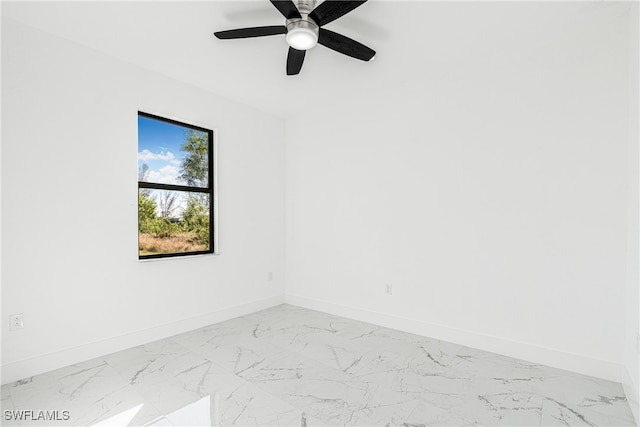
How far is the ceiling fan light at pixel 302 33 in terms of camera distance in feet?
6.85

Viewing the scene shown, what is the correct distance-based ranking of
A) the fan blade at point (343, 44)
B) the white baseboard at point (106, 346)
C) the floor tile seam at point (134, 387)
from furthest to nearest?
the white baseboard at point (106, 346)
the fan blade at point (343, 44)
the floor tile seam at point (134, 387)

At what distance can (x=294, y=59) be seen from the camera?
2.50 metres

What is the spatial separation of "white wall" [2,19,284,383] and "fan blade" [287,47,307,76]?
1.34 meters

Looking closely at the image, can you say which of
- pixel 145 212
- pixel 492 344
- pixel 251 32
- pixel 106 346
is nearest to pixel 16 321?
pixel 106 346

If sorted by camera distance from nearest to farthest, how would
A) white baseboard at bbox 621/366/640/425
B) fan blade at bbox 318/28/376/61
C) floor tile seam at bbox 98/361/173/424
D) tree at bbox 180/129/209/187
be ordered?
white baseboard at bbox 621/366/640/425 < floor tile seam at bbox 98/361/173/424 < fan blade at bbox 318/28/376/61 < tree at bbox 180/129/209/187

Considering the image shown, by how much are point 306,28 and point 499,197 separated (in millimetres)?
2021

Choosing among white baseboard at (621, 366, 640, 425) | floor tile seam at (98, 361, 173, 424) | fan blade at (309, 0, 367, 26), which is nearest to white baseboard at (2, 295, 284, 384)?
floor tile seam at (98, 361, 173, 424)

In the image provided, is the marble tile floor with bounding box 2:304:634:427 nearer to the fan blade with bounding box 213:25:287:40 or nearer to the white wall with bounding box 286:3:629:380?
the white wall with bounding box 286:3:629:380

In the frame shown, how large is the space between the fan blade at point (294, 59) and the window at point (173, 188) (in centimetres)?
142

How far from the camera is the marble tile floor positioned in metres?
1.90

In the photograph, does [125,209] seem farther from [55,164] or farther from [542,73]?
[542,73]

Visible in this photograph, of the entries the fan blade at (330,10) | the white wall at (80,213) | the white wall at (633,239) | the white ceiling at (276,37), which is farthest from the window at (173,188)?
the white wall at (633,239)

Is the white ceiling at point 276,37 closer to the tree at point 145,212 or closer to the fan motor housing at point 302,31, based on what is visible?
the fan motor housing at point 302,31

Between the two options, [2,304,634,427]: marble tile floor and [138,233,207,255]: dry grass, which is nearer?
[2,304,634,427]: marble tile floor
